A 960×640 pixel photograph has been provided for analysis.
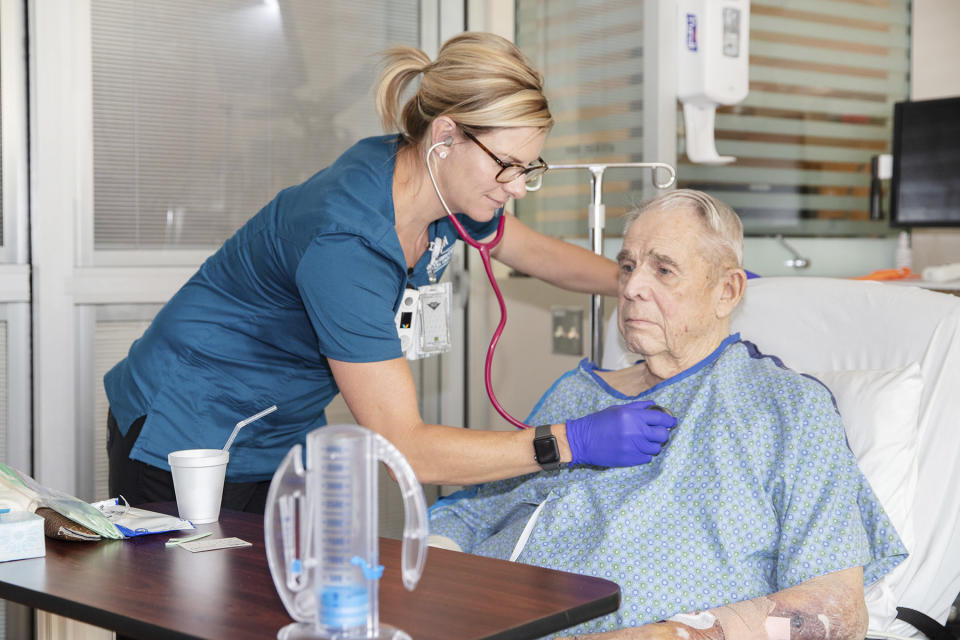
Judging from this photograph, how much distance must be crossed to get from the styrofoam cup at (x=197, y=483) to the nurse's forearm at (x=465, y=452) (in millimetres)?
269

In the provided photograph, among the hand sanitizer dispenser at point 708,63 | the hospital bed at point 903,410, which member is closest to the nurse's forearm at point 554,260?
the hospital bed at point 903,410

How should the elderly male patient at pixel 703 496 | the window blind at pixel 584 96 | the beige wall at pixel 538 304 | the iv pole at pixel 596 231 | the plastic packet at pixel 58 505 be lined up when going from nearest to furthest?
the plastic packet at pixel 58 505, the elderly male patient at pixel 703 496, the iv pole at pixel 596 231, the window blind at pixel 584 96, the beige wall at pixel 538 304

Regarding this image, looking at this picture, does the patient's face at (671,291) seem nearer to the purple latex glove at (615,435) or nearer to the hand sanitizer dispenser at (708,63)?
the purple latex glove at (615,435)

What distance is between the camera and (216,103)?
285 centimetres

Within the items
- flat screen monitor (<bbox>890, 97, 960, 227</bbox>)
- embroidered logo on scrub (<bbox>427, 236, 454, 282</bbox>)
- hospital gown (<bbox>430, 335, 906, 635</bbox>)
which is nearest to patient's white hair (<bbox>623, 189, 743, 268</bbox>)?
hospital gown (<bbox>430, 335, 906, 635</bbox>)

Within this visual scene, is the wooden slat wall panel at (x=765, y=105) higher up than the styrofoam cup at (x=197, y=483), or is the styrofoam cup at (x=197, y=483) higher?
the wooden slat wall panel at (x=765, y=105)

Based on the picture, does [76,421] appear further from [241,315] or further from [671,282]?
[671,282]

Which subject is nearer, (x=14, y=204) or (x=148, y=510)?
(x=148, y=510)

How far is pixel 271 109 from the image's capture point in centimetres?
295

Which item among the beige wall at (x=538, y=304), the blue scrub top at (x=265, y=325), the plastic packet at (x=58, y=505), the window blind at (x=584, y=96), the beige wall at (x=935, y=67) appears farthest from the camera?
the beige wall at (x=935, y=67)

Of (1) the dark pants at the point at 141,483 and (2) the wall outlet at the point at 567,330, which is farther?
(2) the wall outlet at the point at 567,330

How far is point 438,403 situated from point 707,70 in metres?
1.32

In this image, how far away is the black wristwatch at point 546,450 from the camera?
1.50m

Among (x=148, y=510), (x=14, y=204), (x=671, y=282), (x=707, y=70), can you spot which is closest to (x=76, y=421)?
(x=14, y=204)
